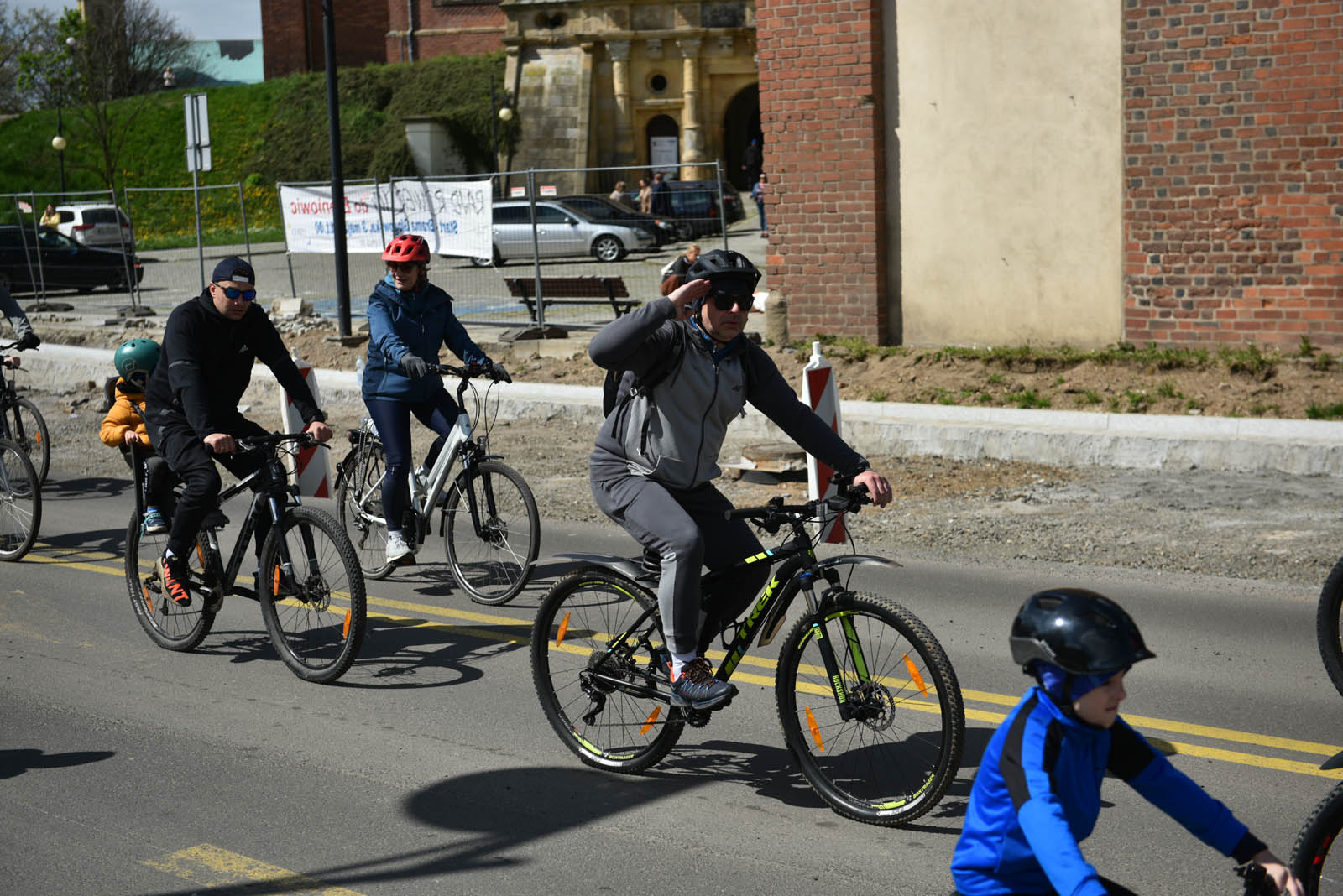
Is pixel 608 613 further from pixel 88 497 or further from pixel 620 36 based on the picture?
pixel 620 36

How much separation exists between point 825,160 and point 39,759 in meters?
12.1

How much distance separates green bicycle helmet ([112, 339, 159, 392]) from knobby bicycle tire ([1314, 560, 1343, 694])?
607cm

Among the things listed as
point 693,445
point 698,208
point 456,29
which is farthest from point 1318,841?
point 456,29

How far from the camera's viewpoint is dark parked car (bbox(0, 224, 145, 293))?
2872cm

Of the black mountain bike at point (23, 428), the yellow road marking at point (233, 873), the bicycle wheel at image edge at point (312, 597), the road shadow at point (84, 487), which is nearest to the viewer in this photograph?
the yellow road marking at point (233, 873)

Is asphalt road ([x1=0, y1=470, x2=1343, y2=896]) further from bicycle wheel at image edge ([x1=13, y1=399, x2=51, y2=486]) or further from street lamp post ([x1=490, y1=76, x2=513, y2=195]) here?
street lamp post ([x1=490, y1=76, x2=513, y2=195])

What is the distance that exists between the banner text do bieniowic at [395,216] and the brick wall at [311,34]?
162 ft

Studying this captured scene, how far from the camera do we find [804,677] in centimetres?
493

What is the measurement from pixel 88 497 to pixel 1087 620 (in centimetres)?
1068

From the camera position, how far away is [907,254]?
53.4 feet

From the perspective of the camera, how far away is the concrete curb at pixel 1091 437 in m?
11.0

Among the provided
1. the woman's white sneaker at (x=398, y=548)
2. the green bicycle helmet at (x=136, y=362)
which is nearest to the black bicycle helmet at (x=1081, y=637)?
the woman's white sneaker at (x=398, y=548)

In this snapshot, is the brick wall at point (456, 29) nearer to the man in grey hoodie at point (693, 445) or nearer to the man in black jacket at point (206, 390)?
the man in black jacket at point (206, 390)

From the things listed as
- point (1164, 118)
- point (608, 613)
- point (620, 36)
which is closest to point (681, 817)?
point (608, 613)
